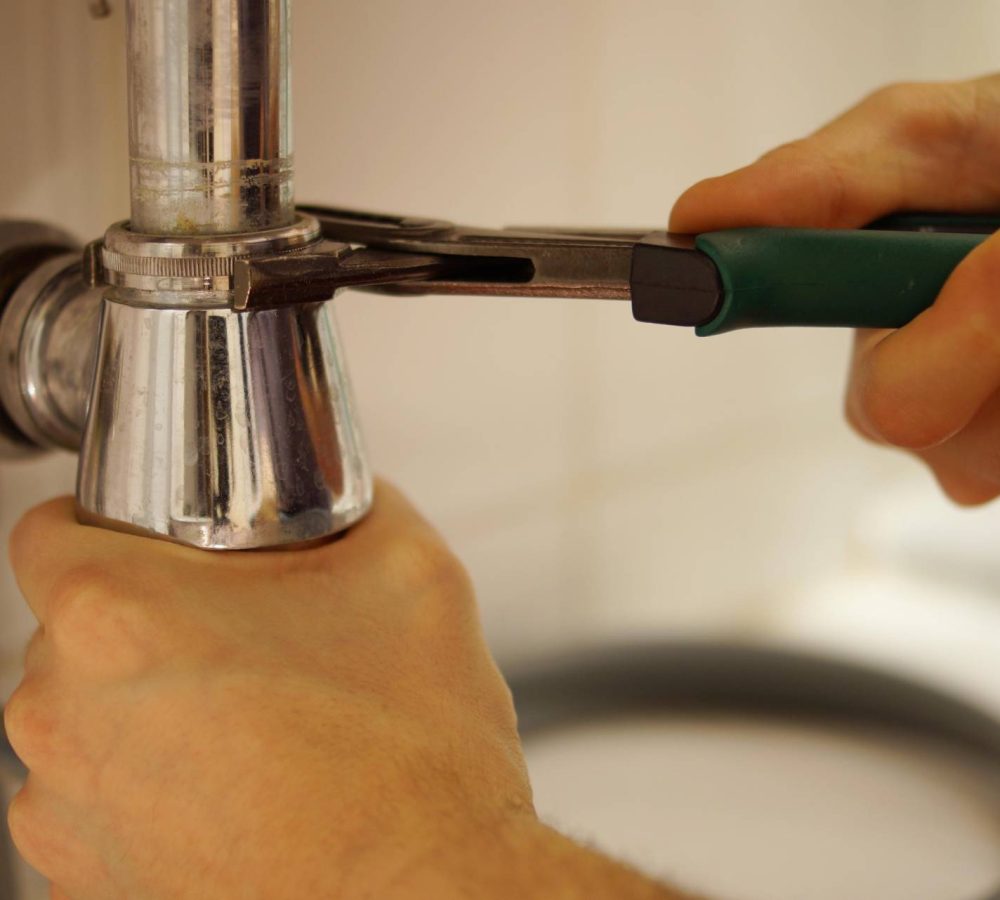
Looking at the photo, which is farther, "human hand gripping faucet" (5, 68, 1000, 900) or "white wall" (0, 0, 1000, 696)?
"white wall" (0, 0, 1000, 696)

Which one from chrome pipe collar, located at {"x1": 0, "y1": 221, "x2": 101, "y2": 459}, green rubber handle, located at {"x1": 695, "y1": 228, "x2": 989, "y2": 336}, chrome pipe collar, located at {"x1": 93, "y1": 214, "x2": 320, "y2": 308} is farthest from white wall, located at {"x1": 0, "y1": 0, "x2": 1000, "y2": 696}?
green rubber handle, located at {"x1": 695, "y1": 228, "x2": 989, "y2": 336}

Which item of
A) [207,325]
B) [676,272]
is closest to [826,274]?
[676,272]

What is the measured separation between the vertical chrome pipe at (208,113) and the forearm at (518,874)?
0.51 feet

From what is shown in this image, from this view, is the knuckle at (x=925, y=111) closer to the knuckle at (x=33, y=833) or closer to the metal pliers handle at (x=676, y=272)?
the metal pliers handle at (x=676, y=272)

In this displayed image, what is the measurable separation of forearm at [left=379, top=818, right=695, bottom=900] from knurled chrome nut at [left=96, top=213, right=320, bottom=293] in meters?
0.14

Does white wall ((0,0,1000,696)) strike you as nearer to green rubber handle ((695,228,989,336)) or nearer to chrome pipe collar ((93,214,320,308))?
chrome pipe collar ((93,214,320,308))

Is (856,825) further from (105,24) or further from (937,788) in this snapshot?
(105,24)

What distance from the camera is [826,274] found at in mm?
328

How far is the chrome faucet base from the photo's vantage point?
12.6 inches

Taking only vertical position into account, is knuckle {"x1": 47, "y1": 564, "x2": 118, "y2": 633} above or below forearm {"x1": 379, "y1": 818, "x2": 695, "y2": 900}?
above

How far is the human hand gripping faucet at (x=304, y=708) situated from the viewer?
0.95ft

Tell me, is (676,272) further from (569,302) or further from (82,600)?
(569,302)

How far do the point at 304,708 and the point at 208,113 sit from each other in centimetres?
14

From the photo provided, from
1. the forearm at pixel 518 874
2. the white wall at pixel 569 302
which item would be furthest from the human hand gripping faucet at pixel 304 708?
the white wall at pixel 569 302
